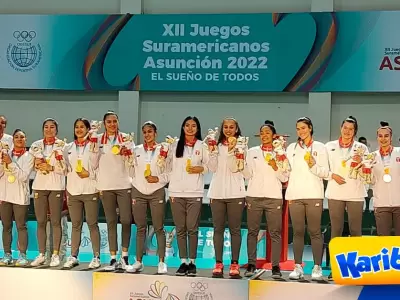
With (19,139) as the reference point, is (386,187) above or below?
below

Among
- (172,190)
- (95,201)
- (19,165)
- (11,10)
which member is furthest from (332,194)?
(11,10)

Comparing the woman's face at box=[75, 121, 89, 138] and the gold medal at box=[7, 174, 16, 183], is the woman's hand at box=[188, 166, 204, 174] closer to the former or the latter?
the woman's face at box=[75, 121, 89, 138]

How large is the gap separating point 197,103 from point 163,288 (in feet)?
17.0

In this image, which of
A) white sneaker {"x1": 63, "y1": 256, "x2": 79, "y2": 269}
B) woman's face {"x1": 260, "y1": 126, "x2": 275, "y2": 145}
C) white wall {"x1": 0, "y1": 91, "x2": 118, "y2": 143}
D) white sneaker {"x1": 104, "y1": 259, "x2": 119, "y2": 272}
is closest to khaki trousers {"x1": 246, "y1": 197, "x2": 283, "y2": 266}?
Result: woman's face {"x1": 260, "y1": 126, "x2": 275, "y2": 145}

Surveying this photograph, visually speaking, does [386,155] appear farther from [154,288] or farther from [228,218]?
[154,288]

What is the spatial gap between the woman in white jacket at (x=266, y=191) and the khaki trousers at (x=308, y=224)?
0.57 feet

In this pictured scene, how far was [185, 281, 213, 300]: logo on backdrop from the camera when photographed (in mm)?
6309

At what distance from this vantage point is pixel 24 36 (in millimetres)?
11312

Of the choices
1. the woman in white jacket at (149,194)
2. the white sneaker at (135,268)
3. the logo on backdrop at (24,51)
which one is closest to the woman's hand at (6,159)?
the woman in white jacket at (149,194)

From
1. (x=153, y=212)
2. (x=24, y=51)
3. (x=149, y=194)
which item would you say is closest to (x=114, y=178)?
(x=149, y=194)

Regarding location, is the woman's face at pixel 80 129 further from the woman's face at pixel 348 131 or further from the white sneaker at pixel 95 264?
the woman's face at pixel 348 131

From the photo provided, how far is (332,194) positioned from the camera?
6285mm

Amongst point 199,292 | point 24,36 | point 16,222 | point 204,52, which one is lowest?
point 199,292

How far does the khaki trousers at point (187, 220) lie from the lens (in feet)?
21.5
